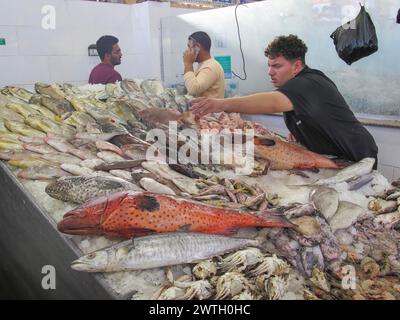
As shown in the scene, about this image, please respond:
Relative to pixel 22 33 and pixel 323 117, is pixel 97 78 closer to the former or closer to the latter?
pixel 22 33

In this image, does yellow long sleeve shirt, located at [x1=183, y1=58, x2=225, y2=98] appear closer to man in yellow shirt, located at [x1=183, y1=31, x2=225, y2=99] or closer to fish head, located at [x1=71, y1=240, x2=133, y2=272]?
man in yellow shirt, located at [x1=183, y1=31, x2=225, y2=99]

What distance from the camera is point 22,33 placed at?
12.6 feet

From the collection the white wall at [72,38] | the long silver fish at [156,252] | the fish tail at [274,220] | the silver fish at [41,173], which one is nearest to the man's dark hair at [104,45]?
the white wall at [72,38]

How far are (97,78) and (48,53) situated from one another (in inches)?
24.0

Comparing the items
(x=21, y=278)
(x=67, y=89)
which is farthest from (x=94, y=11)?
(x=21, y=278)

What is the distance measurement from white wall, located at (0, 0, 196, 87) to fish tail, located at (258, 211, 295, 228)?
303 centimetres

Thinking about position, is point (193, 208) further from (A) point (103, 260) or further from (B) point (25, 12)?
(B) point (25, 12)

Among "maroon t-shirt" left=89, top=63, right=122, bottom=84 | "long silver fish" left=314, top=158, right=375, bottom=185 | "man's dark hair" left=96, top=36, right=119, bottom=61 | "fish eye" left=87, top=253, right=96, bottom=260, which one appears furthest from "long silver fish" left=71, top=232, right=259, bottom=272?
"man's dark hair" left=96, top=36, right=119, bottom=61

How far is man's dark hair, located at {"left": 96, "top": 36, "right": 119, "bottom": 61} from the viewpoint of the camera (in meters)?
4.17

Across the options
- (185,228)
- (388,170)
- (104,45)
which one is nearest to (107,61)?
(104,45)

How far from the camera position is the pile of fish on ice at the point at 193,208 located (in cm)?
140

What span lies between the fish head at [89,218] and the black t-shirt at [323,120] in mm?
1288

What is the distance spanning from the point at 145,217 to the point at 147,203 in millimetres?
58

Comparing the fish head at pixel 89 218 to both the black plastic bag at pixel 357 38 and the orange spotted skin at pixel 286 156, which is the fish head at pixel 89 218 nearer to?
the orange spotted skin at pixel 286 156
